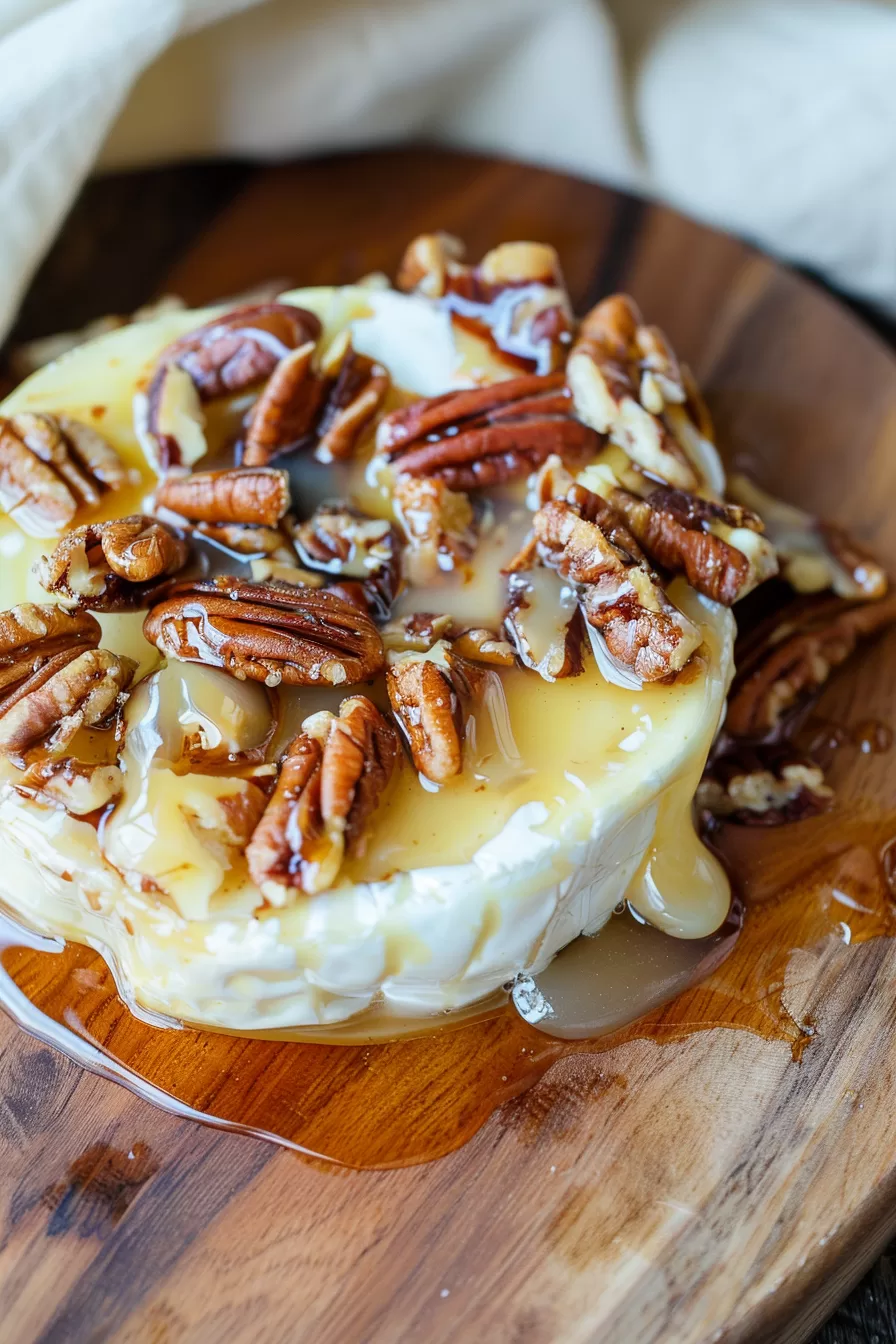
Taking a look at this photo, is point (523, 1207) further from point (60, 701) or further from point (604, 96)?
point (604, 96)

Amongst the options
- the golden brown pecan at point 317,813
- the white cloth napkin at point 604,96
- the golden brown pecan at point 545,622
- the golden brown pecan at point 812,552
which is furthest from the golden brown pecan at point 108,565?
the golden brown pecan at point 812,552

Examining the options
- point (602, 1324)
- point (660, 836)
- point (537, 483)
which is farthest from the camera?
point (537, 483)

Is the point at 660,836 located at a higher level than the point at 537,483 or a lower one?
lower

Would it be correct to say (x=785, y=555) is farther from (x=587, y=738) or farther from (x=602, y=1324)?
(x=602, y=1324)

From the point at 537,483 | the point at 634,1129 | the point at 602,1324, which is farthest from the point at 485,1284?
the point at 537,483

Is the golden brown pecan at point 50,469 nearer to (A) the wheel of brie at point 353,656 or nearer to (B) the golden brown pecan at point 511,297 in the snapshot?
(A) the wheel of brie at point 353,656

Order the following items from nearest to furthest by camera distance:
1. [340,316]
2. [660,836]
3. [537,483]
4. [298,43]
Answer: [660,836] < [537,483] < [340,316] < [298,43]

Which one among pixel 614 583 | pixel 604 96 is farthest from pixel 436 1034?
pixel 604 96
